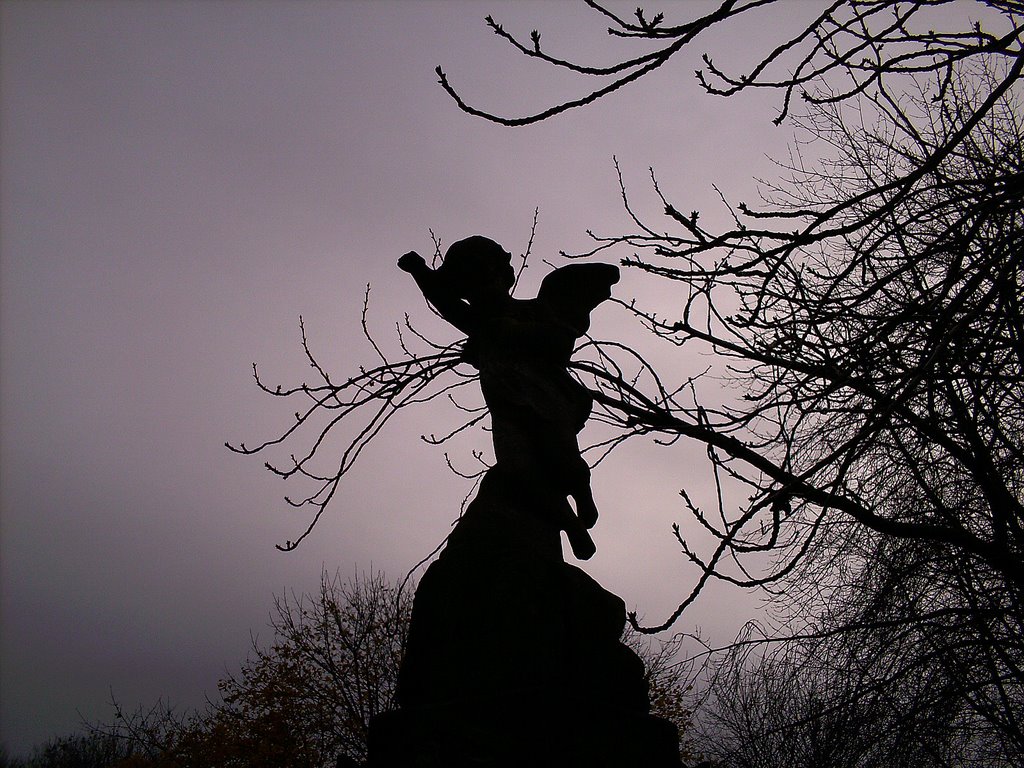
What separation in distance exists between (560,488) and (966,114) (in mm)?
5794

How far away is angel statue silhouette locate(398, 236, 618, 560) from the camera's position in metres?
3.53

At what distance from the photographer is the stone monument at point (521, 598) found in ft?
9.09

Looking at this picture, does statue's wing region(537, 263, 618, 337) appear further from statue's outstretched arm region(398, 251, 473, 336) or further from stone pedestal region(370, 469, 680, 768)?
stone pedestal region(370, 469, 680, 768)

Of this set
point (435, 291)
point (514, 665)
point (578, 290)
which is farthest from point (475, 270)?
point (514, 665)

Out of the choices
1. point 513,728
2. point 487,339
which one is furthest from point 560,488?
point 513,728

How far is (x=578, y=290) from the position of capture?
4.04 meters

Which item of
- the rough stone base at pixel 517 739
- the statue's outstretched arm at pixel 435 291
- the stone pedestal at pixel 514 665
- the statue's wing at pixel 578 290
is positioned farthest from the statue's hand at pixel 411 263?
the rough stone base at pixel 517 739

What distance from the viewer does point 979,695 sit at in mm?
6117

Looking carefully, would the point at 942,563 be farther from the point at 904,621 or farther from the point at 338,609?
the point at 338,609

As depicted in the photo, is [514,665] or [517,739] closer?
[517,739]

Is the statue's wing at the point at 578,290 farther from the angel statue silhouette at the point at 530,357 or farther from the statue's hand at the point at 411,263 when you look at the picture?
the statue's hand at the point at 411,263

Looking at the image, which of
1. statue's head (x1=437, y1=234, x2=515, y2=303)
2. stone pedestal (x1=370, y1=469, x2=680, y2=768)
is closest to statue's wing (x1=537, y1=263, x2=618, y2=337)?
statue's head (x1=437, y1=234, x2=515, y2=303)

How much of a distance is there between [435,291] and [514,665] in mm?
1888

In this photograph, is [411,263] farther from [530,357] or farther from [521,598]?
[521,598]
